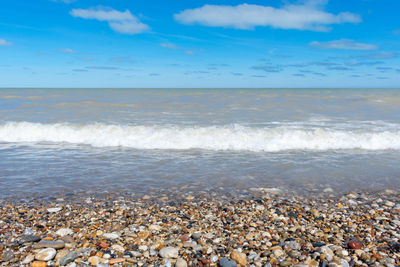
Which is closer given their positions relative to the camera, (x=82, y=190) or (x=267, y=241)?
(x=267, y=241)

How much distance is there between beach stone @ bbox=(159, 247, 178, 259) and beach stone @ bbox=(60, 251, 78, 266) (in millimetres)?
1217

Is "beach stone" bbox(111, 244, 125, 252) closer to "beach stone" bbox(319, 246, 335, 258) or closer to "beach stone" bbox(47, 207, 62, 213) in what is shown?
"beach stone" bbox(47, 207, 62, 213)

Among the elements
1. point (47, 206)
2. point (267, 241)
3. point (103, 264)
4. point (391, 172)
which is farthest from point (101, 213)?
point (391, 172)

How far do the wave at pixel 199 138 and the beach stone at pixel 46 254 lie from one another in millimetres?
7844

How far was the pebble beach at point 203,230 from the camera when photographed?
3.92 metres

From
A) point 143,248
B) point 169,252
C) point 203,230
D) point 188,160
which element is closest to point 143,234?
point 143,248

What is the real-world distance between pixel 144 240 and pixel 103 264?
2.57 feet

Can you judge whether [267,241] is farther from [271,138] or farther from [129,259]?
[271,138]

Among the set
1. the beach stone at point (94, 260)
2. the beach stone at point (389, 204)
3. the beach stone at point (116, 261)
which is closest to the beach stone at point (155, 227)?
the beach stone at point (116, 261)

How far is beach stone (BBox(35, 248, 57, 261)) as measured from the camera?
382 centimetres

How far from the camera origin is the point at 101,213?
5.39 metres

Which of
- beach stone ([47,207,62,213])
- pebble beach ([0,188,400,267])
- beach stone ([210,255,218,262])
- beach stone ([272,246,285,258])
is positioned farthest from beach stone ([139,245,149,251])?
beach stone ([47,207,62,213])

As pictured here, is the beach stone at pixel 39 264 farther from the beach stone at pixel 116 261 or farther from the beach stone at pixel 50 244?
the beach stone at pixel 116 261

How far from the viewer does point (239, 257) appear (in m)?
3.92
